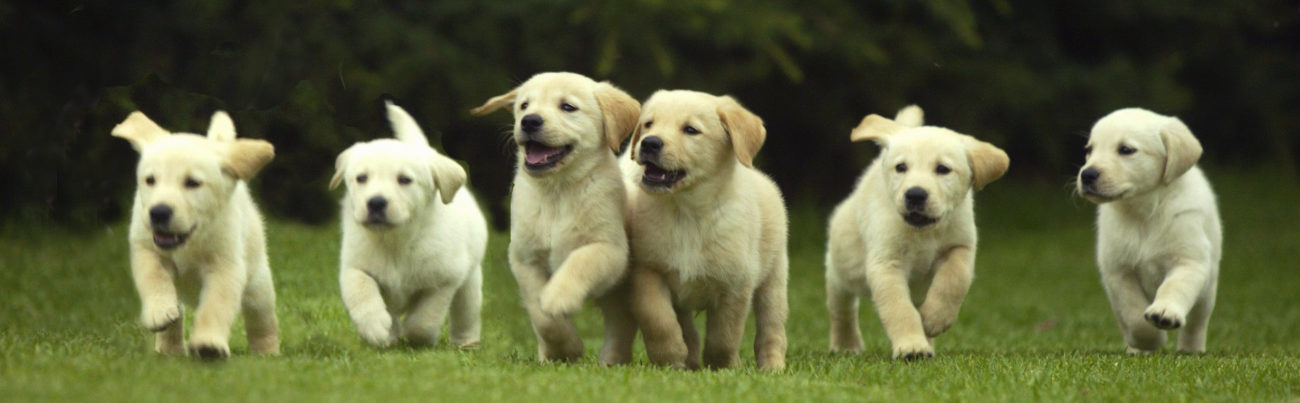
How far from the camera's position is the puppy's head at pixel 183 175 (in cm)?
491

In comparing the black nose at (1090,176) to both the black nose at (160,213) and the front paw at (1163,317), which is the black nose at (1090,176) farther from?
the black nose at (160,213)

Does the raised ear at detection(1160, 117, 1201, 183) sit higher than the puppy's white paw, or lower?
higher

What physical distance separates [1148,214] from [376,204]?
3677mm

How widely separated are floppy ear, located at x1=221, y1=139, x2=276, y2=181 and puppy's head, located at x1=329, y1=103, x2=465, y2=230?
0.56m

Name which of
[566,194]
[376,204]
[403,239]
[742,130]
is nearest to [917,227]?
[742,130]

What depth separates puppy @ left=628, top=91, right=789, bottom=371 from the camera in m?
5.70

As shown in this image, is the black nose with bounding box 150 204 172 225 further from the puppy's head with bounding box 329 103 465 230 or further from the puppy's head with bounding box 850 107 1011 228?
the puppy's head with bounding box 850 107 1011 228

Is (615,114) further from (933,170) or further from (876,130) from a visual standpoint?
(876,130)

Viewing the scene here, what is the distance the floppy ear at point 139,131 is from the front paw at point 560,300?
1.44 m

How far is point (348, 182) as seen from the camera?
18.8 ft

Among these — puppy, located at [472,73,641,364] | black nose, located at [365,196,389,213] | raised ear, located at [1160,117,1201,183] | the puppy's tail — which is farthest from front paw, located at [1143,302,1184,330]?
black nose, located at [365,196,389,213]

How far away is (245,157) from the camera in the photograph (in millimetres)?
5098

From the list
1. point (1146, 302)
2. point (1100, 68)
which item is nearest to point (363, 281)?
point (1146, 302)

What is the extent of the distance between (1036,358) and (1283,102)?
12532 millimetres
